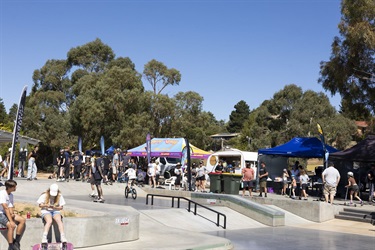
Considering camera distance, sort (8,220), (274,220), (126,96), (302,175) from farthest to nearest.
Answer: (126,96) < (302,175) < (274,220) < (8,220)

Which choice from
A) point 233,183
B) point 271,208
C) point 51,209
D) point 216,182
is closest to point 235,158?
point 216,182

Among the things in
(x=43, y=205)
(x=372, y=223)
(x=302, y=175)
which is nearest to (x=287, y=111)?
(x=302, y=175)

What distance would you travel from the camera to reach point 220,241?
1050cm

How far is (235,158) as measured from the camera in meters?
29.3

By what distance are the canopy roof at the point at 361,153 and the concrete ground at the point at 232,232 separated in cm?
303

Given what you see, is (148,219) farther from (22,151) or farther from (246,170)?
(22,151)

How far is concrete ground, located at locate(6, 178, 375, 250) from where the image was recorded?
408 inches

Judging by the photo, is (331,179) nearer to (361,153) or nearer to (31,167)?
(361,153)

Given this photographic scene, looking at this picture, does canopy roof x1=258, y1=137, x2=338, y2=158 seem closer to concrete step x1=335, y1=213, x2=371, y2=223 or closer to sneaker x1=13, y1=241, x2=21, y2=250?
concrete step x1=335, y1=213, x2=371, y2=223

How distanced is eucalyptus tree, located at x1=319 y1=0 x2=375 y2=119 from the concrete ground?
8088 mm

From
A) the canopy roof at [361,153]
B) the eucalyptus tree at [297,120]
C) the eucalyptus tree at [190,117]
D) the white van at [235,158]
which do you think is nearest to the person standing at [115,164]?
the white van at [235,158]

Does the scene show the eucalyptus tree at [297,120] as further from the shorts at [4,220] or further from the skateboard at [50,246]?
the shorts at [4,220]

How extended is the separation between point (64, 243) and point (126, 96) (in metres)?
35.4

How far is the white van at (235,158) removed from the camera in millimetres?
28688
